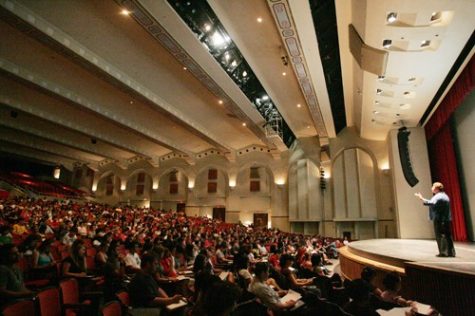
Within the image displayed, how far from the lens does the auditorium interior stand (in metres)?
5.53

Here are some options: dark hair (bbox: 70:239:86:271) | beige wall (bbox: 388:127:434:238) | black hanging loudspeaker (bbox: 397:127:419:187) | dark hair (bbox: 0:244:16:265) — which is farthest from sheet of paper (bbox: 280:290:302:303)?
beige wall (bbox: 388:127:434:238)

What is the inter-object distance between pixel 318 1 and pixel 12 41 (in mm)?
7936

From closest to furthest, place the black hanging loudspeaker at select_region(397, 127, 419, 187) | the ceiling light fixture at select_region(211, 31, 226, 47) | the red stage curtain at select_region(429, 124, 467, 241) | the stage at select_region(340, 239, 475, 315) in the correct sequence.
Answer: the stage at select_region(340, 239, 475, 315)
the ceiling light fixture at select_region(211, 31, 226, 47)
the red stage curtain at select_region(429, 124, 467, 241)
the black hanging loudspeaker at select_region(397, 127, 419, 187)

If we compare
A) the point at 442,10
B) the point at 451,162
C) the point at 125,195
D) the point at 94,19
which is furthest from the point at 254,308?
the point at 125,195

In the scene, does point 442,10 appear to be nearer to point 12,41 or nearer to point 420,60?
point 420,60

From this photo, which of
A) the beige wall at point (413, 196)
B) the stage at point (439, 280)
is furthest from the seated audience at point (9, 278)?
the beige wall at point (413, 196)

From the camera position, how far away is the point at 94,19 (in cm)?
720

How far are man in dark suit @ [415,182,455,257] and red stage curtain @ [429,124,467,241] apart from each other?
3.98 m

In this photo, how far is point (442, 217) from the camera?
14.7ft

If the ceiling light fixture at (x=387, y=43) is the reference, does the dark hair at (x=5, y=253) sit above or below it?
below

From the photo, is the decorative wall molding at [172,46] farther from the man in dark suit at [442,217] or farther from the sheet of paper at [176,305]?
the man in dark suit at [442,217]

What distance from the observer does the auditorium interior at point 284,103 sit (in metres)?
5.53

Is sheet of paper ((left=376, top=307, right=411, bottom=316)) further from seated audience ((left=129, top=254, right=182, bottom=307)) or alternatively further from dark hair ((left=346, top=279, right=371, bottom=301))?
seated audience ((left=129, top=254, right=182, bottom=307))

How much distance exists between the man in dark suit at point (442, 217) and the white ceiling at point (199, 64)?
2.71 metres
